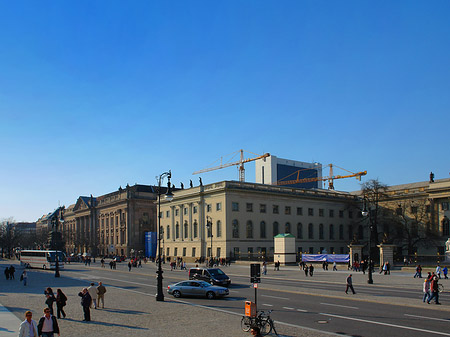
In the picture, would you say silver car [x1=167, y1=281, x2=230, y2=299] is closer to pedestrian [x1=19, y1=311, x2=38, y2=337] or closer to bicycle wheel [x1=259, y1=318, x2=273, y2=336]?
bicycle wheel [x1=259, y1=318, x2=273, y2=336]

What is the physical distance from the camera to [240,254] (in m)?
80.6

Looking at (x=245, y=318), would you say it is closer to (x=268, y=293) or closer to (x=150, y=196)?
(x=268, y=293)

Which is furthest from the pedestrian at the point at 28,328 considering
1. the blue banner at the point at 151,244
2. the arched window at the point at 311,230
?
the blue banner at the point at 151,244

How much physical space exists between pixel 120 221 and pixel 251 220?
181 feet

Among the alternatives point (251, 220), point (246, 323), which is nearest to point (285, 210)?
point (251, 220)

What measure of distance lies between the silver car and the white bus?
45.0 metres

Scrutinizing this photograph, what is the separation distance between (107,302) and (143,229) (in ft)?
325

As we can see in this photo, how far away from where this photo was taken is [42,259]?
233 ft

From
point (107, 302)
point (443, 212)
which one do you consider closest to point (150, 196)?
point (443, 212)

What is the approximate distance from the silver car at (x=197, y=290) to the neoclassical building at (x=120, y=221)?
8916cm

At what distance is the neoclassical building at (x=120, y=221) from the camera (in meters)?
123

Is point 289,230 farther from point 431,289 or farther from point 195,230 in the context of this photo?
point 431,289

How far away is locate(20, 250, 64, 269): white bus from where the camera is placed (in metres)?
69.1

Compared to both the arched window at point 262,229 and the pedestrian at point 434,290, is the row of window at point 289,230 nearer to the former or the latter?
the arched window at point 262,229
